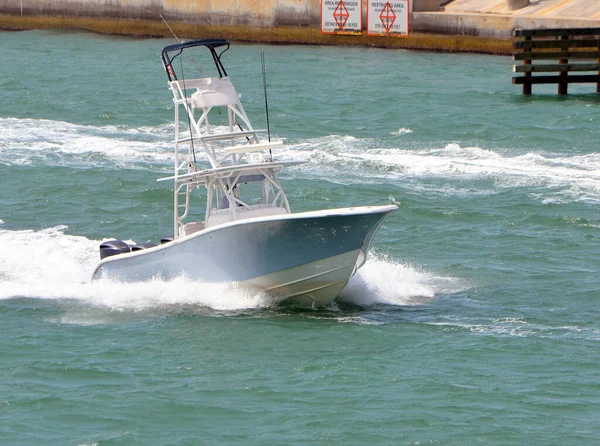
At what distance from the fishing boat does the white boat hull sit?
0.01 metres

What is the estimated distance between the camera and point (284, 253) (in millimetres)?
17234

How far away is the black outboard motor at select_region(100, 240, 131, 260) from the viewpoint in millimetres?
19000

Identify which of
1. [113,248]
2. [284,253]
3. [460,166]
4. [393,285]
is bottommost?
[393,285]

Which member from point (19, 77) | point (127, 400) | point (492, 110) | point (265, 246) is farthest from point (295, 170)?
point (19, 77)

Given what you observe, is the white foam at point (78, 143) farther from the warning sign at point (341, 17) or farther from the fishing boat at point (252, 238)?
the warning sign at point (341, 17)

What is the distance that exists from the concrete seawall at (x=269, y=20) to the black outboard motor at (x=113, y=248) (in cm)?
3034

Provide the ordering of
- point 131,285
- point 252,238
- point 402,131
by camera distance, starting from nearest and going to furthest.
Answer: point 252,238, point 131,285, point 402,131

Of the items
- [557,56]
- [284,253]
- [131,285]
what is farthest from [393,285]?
[557,56]

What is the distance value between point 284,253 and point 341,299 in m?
1.43

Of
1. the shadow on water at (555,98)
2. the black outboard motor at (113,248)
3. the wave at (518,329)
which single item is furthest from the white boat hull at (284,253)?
the shadow on water at (555,98)

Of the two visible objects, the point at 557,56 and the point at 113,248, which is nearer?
the point at 113,248

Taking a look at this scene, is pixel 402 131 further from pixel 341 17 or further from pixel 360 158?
pixel 341 17

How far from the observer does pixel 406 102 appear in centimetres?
3809

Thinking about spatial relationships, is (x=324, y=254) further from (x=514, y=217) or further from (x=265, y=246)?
(x=514, y=217)
